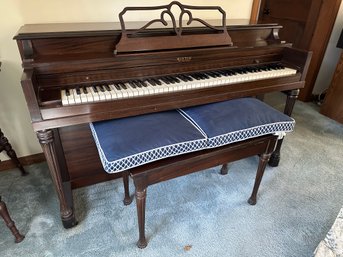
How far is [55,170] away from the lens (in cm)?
121

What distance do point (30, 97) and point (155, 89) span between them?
0.53m

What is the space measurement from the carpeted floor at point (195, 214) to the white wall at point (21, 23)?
277mm

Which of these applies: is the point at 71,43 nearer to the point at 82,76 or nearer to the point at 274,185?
the point at 82,76

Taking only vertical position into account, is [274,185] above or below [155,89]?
below

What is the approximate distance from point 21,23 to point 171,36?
90 cm

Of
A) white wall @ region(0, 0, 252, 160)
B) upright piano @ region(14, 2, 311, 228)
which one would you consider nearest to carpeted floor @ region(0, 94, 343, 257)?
upright piano @ region(14, 2, 311, 228)

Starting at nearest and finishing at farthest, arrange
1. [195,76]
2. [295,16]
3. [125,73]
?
1. [125,73]
2. [195,76]
3. [295,16]

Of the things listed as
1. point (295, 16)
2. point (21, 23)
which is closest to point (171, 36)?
point (21, 23)

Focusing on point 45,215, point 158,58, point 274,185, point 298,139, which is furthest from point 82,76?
point 298,139

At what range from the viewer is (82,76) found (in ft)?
4.02

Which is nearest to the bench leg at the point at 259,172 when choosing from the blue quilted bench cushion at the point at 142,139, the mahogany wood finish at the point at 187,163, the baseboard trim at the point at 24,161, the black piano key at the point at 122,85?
the mahogany wood finish at the point at 187,163

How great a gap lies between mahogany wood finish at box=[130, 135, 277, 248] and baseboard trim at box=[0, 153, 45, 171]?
1.09 metres

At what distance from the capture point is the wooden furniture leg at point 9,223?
3.99ft

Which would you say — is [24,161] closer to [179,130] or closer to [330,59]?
[179,130]
